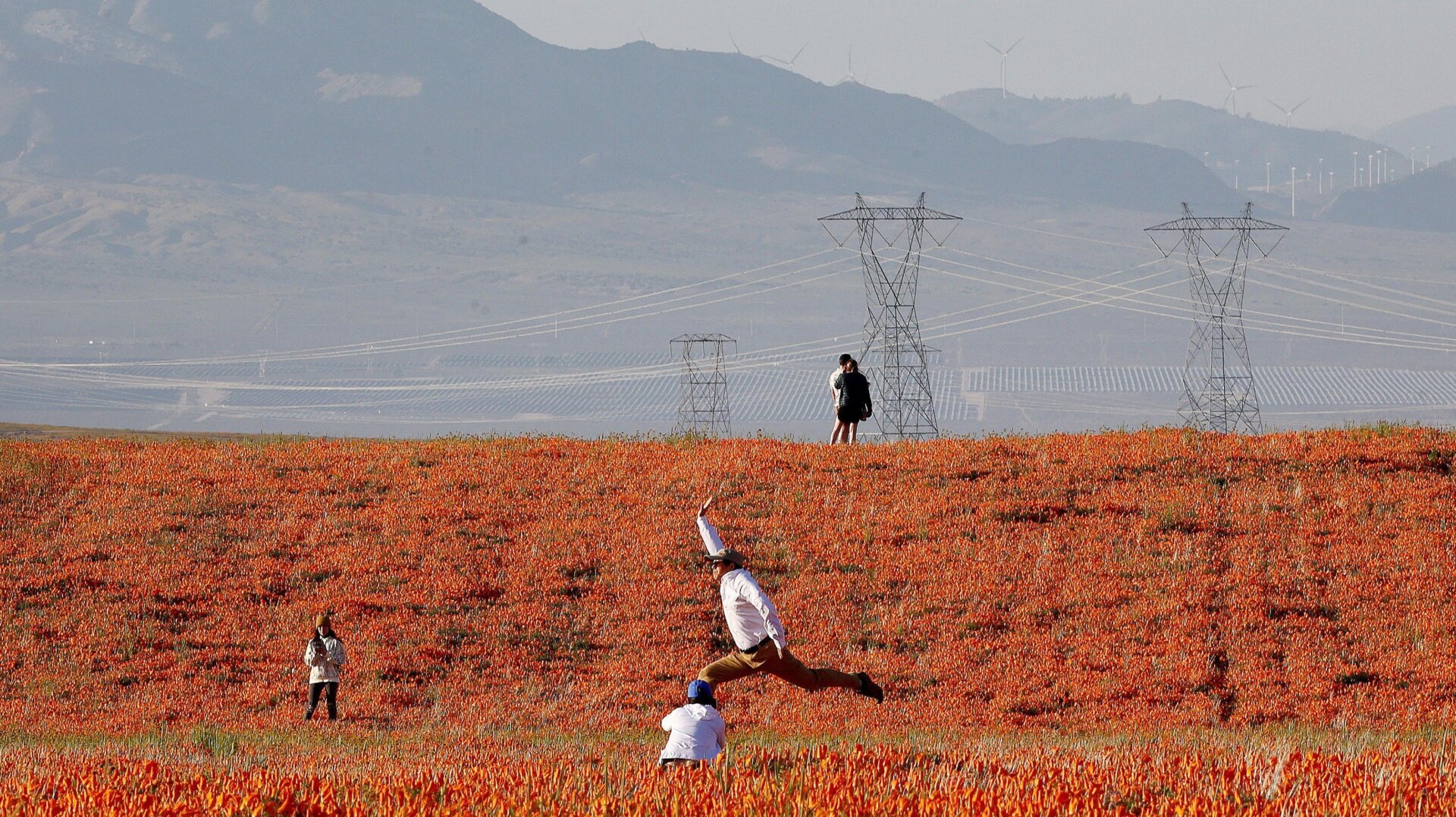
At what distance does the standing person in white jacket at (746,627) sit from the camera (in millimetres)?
13477

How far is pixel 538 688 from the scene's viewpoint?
1995cm

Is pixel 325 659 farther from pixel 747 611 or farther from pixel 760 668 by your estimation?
pixel 747 611

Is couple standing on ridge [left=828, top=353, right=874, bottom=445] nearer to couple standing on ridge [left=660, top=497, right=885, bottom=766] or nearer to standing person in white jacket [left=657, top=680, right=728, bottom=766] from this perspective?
couple standing on ridge [left=660, top=497, right=885, bottom=766]

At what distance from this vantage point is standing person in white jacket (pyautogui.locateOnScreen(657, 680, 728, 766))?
440 inches

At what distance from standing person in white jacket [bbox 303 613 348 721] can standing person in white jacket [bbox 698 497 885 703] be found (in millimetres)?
6408

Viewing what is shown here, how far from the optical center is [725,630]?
21.9 meters

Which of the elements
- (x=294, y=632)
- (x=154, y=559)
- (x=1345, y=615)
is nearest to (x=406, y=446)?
(x=154, y=559)

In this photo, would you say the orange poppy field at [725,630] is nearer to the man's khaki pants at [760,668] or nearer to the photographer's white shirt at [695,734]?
the photographer's white shirt at [695,734]

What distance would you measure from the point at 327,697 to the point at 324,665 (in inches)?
20.0

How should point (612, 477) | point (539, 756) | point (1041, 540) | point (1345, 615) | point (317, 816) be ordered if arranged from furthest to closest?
point (612, 477), point (1041, 540), point (1345, 615), point (539, 756), point (317, 816)

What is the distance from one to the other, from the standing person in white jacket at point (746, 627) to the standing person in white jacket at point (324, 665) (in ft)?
21.0

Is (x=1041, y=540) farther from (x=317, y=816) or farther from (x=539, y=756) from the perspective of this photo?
(x=317, y=816)

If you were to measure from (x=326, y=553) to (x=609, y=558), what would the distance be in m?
4.70

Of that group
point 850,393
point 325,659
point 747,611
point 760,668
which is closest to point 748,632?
point 747,611
